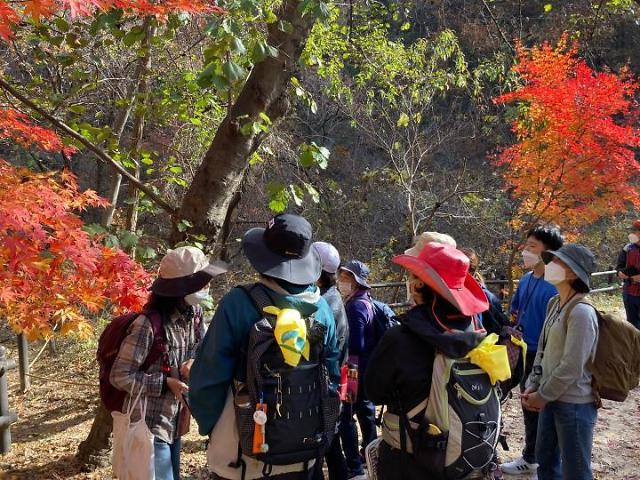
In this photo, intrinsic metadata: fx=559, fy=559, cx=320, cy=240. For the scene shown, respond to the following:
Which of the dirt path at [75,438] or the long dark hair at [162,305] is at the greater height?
the long dark hair at [162,305]

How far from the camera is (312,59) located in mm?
4781

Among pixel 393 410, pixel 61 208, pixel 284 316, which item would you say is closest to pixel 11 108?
pixel 61 208

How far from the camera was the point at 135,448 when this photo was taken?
255 centimetres

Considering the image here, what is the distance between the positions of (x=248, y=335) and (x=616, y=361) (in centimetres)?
191

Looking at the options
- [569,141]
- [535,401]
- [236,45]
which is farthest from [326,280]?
[569,141]

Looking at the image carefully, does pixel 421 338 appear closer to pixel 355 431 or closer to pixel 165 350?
pixel 165 350

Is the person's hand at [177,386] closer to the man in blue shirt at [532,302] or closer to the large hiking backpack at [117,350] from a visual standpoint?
the large hiking backpack at [117,350]

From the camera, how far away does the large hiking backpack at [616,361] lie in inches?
110

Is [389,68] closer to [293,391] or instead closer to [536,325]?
[536,325]

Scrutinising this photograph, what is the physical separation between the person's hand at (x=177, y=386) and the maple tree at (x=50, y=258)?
4.96 ft

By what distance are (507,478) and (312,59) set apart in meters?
3.61

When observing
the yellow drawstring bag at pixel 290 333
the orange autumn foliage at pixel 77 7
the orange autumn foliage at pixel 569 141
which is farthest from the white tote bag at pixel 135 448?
the orange autumn foliage at pixel 569 141

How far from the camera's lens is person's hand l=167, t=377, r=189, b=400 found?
262 cm

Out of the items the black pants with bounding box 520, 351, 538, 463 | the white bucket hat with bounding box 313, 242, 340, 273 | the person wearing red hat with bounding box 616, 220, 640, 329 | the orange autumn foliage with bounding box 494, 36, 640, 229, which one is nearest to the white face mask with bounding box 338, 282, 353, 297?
the white bucket hat with bounding box 313, 242, 340, 273
